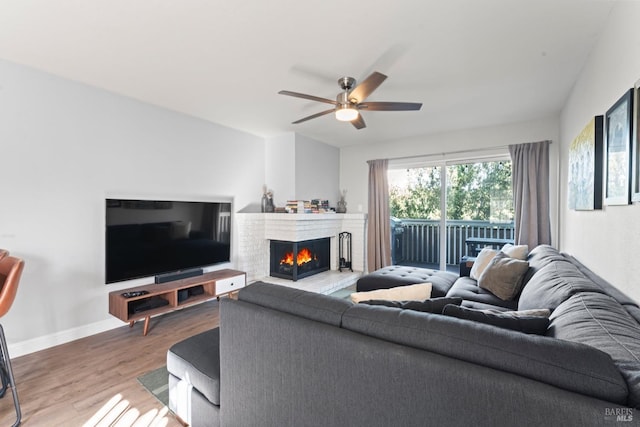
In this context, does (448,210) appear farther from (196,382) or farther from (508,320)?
(196,382)

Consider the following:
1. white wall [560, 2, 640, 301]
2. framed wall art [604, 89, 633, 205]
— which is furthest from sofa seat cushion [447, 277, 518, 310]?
framed wall art [604, 89, 633, 205]

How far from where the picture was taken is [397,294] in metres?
1.44

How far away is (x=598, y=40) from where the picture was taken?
2.03 meters

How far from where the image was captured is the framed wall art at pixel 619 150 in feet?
4.65

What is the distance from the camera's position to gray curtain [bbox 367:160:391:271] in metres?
4.93

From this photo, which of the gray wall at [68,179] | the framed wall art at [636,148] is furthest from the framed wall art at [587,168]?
the gray wall at [68,179]

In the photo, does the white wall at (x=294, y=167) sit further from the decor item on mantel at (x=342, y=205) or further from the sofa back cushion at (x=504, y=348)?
the sofa back cushion at (x=504, y=348)

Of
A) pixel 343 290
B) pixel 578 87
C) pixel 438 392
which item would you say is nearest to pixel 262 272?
pixel 343 290

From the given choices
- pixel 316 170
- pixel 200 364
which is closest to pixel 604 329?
pixel 200 364

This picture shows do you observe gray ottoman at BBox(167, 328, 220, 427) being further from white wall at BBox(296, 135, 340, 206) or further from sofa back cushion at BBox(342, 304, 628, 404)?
white wall at BBox(296, 135, 340, 206)

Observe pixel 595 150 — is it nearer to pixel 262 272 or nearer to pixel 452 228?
pixel 452 228

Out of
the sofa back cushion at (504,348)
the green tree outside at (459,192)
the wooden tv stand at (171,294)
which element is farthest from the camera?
the green tree outside at (459,192)

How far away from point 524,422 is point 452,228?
4.23 metres

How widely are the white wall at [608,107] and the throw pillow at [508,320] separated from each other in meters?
0.64
